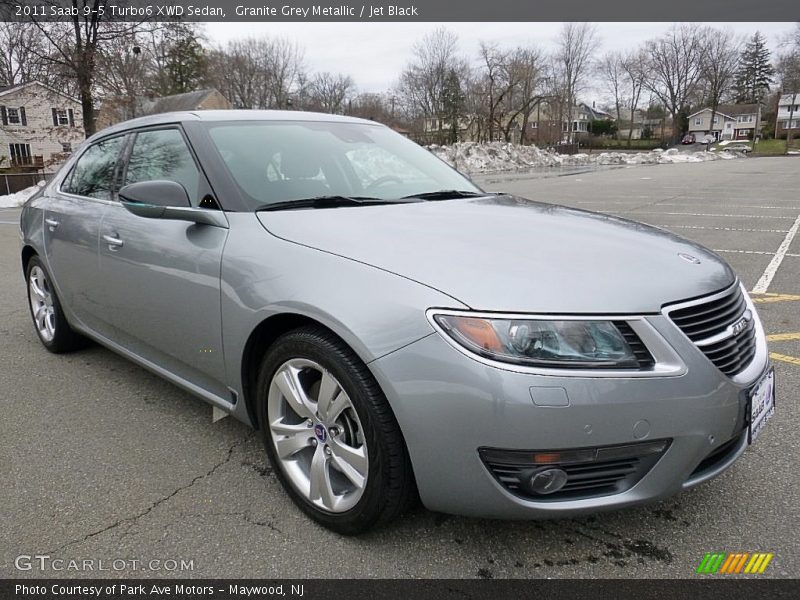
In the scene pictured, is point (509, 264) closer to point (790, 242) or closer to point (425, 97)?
point (790, 242)

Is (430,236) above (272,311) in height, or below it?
above

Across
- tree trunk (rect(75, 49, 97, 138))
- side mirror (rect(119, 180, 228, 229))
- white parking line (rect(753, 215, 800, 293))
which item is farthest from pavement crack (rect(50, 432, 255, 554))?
tree trunk (rect(75, 49, 97, 138))

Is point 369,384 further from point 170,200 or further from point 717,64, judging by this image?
point 717,64

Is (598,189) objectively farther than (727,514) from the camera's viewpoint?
Yes

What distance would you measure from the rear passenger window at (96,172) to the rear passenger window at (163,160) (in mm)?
243

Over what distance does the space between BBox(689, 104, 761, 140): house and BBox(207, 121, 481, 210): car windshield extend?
10491 cm

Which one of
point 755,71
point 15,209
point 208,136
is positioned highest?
point 755,71

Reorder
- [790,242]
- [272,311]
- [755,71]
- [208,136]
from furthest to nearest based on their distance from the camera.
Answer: [755,71]
[790,242]
[208,136]
[272,311]

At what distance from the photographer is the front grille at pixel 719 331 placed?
6.23ft

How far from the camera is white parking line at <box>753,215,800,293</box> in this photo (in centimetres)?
580

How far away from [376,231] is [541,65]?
192 feet

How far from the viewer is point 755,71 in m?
84.3

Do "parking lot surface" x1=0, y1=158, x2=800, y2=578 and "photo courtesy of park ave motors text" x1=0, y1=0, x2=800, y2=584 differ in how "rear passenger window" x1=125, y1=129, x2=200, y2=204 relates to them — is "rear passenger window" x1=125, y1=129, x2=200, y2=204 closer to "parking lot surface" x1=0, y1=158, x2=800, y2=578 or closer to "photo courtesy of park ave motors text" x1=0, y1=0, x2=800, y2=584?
"photo courtesy of park ave motors text" x1=0, y1=0, x2=800, y2=584

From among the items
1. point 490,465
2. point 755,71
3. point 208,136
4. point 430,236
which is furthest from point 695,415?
point 755,71
